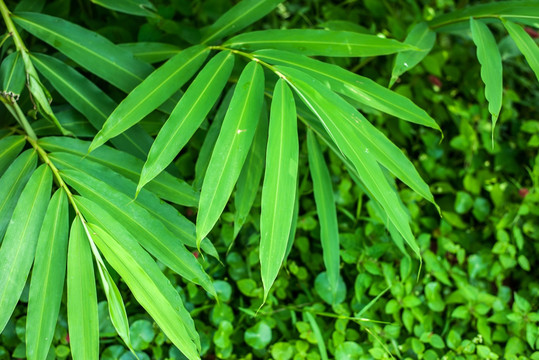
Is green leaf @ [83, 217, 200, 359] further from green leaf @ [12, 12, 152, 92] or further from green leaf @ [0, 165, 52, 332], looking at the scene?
green leaf @ [12, 12, 152, 92]

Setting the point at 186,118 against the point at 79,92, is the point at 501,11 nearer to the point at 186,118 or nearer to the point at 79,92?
the point at 186,118

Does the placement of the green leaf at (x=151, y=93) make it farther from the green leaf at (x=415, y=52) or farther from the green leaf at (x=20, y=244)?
the green leaf at (x=415, y=52)

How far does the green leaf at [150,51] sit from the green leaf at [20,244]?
39 centimetres

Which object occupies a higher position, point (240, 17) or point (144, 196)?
point (240, 17)

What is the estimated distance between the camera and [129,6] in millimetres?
1147

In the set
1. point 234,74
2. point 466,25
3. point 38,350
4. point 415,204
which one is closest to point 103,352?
point 38,350

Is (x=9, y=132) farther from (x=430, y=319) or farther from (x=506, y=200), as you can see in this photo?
(x=506, y=200)

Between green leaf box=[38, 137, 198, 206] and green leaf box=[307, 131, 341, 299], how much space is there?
0.88ft

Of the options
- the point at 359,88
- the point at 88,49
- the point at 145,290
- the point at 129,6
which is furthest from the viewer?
the point at 129,6

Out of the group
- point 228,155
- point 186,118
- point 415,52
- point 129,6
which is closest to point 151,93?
point 186,118

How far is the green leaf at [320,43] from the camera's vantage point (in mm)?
967

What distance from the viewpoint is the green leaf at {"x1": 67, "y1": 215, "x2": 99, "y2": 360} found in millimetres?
820

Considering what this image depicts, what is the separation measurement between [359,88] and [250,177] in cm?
28

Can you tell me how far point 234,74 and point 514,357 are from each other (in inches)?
33.9
